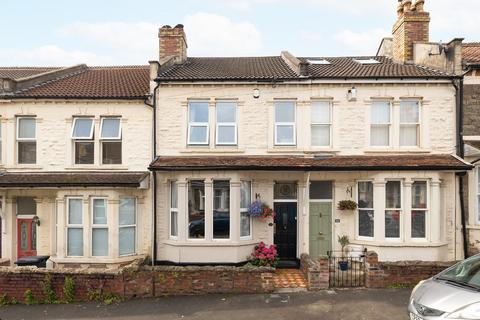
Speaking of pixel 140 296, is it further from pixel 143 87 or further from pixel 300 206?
pixel 143 87

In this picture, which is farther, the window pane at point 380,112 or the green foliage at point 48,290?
the window pane at point 380,112

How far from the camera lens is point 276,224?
481 inches

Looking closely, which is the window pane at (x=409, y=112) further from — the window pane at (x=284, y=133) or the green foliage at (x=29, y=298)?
the green foliage at (x=29, y=298)

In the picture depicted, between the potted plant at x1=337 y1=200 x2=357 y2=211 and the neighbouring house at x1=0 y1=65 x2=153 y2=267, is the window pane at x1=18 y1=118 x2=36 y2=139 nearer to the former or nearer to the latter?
the neighbouring house at x1=0 y1=65 x2=153 y2=267

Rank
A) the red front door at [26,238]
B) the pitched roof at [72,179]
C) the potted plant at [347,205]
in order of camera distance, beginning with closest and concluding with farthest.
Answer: the pitched roof at [72,179], the potted plant at [347,205], the red front door at [26,238]

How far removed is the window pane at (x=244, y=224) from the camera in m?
11.8

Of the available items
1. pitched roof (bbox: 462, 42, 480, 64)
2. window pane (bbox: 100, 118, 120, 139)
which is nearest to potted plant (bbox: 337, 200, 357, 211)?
pitched roof (bbox: 462, 42, 480, 64)

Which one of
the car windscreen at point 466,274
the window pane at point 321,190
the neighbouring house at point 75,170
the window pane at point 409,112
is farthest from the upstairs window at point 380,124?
the neighbouring house at point 75,170

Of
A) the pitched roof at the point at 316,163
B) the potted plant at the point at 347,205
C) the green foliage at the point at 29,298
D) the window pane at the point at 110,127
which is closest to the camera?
the green foliage at the point at 29,298

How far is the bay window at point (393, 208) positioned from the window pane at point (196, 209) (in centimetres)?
612

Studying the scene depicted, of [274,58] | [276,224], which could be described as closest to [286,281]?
[276,224]

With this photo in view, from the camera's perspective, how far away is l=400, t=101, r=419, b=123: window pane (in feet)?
39.1

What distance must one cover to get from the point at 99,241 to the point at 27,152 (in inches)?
163

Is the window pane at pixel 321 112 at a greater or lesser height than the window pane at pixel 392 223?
greater
